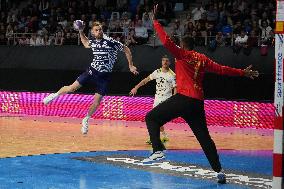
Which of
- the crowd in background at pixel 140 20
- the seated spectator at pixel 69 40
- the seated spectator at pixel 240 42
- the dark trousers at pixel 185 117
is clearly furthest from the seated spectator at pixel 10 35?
the dark trousers at pixel 185 117

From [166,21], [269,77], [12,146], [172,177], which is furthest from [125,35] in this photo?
[172,177]

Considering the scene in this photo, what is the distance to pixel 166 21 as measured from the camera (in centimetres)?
2431

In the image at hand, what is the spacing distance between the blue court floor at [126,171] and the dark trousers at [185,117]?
19.7 inches

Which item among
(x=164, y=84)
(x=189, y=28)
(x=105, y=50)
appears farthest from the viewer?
(x=189, y=28)

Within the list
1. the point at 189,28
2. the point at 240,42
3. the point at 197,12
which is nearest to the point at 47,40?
the point at 197,12

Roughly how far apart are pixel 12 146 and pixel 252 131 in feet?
24.3

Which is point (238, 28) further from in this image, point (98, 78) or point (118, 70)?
point (98, 78)

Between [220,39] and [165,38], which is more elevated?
[165,38]

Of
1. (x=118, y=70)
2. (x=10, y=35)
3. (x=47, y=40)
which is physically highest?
(x=10, y=35)

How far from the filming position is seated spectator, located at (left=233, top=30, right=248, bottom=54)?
64.8 ft

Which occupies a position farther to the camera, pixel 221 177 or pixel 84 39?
pixel 84 39

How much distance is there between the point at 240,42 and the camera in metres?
20.0

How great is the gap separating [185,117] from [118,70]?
1357cm

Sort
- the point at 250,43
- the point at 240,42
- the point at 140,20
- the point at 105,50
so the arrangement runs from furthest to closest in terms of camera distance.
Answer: the point at 140,20 → the point at 240,42 → the point at 250,43 → the point at 105,50
